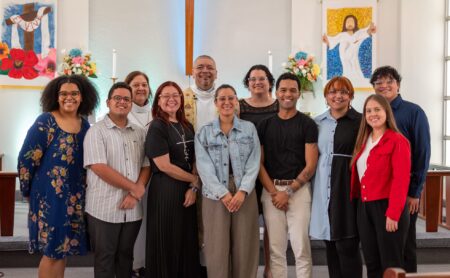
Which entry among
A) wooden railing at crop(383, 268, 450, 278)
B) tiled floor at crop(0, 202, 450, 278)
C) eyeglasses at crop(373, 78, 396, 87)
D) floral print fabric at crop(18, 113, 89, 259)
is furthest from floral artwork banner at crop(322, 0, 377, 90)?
wooden railing at crop(383, 268, 450, 278)

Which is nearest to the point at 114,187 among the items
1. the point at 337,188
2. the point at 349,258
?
the point at 337,188

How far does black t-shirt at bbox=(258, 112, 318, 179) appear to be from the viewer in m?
2.88

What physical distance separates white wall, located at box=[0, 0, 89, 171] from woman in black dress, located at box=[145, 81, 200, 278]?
12.8 feet

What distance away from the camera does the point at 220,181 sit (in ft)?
9.19

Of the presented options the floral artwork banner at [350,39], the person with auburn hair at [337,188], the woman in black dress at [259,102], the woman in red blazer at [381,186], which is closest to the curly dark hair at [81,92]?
the woman in black dress at [259,102]

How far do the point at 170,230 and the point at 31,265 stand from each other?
1.57 meters

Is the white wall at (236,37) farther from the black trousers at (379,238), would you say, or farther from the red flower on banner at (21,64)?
the black trousers at (379,238)

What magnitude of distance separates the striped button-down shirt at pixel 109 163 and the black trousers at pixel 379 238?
129 cm

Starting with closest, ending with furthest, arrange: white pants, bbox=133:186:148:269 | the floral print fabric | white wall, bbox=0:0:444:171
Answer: the floral print fabric → white pants, bbox=133:186:148:269 → white wall, bbox=0:0:444:171

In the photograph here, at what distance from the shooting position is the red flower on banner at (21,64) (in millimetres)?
6086

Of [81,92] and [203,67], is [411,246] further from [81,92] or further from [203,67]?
[81,92]

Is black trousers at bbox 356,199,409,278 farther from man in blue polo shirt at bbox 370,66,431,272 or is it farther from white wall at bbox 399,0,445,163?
white wall at bbox 399,0,445,163

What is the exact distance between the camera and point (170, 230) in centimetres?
282

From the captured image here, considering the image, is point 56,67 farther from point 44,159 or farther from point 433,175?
point 433,175
